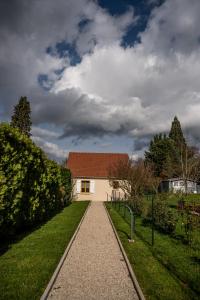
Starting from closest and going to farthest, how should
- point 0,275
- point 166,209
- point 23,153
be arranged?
point 0,275
point 23,153
point 166,209

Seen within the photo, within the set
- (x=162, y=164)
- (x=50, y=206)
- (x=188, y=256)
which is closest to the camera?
(x=188, y=256)

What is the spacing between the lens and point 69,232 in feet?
36.4

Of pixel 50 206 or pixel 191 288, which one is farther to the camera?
pixel 50 206

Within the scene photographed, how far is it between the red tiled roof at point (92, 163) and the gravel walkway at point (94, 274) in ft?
83.6

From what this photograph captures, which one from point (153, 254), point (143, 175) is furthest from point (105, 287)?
point (143, 175)

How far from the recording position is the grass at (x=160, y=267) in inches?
200

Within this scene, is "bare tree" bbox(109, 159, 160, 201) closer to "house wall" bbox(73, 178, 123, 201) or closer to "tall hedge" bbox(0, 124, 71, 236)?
"house wall" bbox(73, 178, 123, 201)

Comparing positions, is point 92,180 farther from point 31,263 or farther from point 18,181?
point 31,263

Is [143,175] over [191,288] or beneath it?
over

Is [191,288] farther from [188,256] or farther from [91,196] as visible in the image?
[91,196]

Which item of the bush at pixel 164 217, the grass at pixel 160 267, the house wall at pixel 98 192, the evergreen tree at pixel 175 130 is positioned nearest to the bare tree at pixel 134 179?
the house wall at pixel 98 192

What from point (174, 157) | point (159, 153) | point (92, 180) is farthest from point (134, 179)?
point (159, 153)

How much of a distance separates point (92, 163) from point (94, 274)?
31502 millimetres

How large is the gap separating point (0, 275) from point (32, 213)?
576 cm
